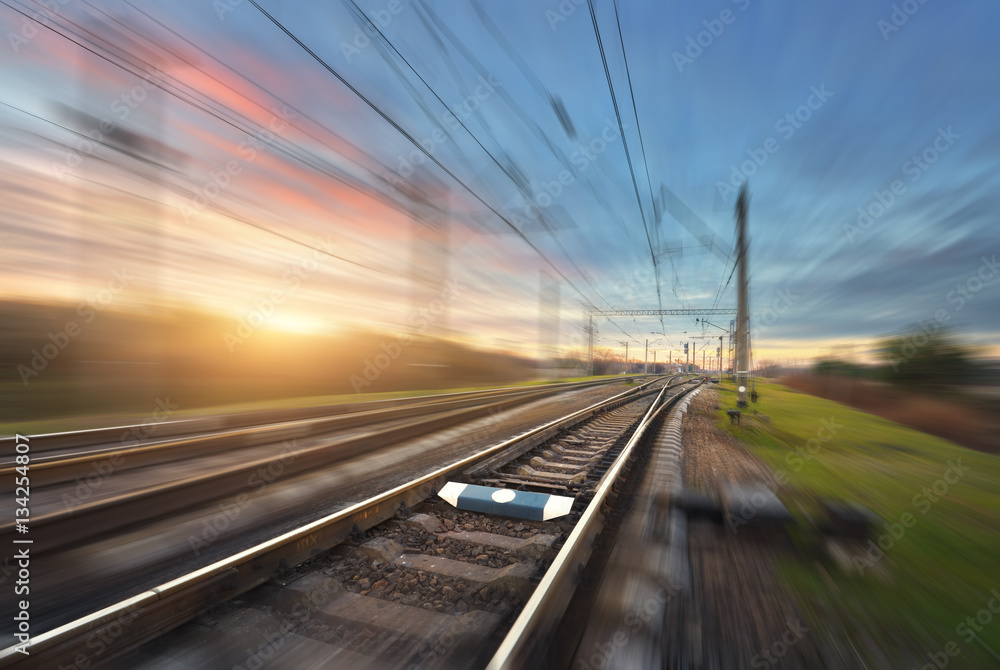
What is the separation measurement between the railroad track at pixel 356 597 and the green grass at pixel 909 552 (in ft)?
6.42

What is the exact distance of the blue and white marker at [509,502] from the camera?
430cm

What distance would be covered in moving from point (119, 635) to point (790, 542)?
17.4 feet

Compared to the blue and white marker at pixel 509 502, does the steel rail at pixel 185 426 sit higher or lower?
lower

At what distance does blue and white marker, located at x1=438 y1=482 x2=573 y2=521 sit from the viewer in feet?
A: 14.1

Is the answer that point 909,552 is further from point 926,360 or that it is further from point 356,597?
point 926,360

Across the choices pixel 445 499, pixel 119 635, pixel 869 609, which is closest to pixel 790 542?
pixel 869 609

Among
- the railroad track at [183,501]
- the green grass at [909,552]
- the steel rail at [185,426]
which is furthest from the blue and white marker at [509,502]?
the steel rail at [185,426]

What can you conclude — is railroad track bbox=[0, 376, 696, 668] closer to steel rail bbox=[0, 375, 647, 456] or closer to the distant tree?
steel rail bbox=[0, 375, 647, 456]

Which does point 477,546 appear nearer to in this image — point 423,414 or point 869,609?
point 869,609

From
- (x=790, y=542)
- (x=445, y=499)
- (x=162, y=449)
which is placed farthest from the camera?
(x=162, y=449)

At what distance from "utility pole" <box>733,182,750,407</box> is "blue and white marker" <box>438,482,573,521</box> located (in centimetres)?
1219

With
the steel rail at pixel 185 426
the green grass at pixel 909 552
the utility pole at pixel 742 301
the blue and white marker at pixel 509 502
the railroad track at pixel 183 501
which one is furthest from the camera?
the utility pole at pixel 742 301

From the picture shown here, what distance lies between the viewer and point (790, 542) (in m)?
4.10

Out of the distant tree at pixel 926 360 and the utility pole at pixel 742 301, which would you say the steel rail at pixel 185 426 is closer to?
the utility pole at pixel 742 301
